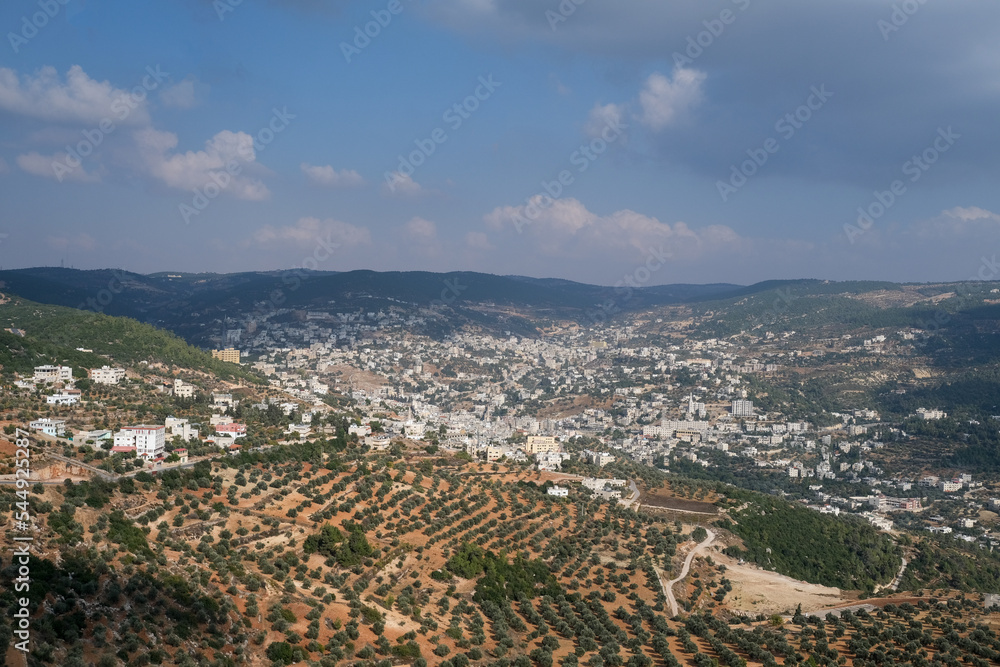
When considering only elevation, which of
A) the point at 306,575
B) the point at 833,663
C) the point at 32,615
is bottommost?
the point at 833,663

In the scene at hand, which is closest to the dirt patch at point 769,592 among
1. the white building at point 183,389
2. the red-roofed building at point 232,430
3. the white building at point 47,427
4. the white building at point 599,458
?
the white building at point 599,458

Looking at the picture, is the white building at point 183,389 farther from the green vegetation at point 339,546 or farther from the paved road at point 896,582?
the paved road at point 896,582

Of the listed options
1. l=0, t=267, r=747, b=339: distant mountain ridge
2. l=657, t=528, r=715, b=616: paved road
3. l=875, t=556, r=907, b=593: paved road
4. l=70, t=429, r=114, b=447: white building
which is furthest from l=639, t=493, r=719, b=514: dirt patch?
l=0, t=267, r=747, b=339: distant mountain ridge

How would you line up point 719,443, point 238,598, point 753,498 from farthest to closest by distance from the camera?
1. point 719,443
2. point 753,498
3. point 238,598

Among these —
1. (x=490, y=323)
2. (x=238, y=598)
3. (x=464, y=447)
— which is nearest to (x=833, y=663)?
(x=238, y=598)

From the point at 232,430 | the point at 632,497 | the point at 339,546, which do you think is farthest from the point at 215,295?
the point at 339,546

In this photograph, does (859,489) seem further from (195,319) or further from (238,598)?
(195,319)

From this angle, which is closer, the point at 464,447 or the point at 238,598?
the point at 238,598
